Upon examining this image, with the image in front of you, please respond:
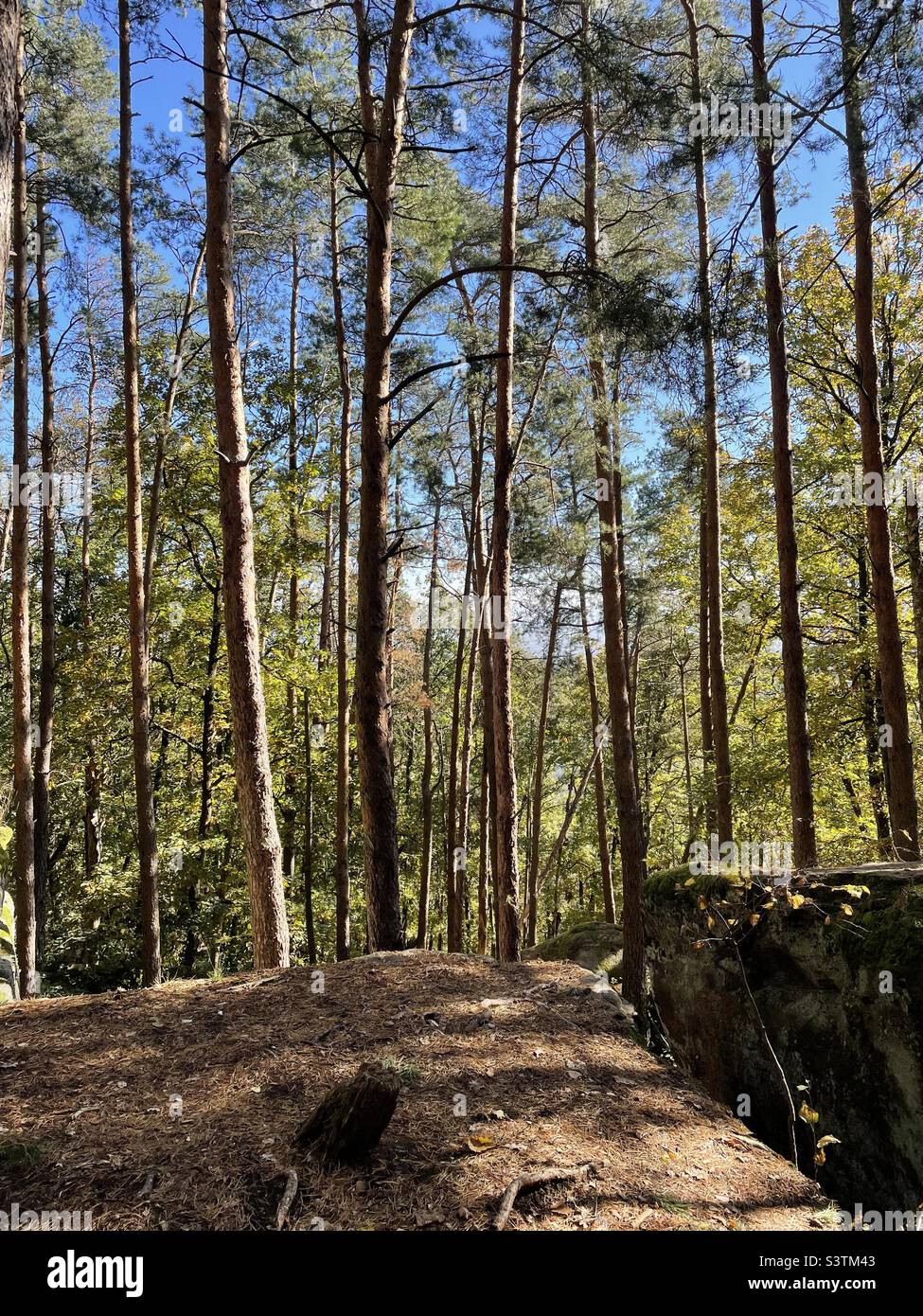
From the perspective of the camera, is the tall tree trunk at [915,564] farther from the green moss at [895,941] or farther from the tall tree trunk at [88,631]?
the tall tree trunk at [88,631]

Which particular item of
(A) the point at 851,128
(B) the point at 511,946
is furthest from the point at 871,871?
(A) the point at 851,128

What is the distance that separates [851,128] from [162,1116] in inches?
320

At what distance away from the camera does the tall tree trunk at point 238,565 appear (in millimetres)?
6172

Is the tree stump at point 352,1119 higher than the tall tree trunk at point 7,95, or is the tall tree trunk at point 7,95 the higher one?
the tall tree trunk at point 7,95

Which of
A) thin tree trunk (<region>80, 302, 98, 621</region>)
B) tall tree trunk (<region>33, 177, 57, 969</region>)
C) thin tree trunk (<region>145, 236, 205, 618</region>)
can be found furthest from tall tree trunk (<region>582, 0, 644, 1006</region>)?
thin tree trunk (<region>80, 302, 98, 621</region>)

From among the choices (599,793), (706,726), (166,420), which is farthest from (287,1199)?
(599,793)

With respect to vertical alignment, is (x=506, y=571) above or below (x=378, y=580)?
above

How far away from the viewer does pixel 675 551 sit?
16.7 meters

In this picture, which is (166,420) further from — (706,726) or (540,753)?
(540,753)

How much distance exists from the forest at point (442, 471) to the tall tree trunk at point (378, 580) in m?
0.03

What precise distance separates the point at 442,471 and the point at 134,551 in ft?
23.9

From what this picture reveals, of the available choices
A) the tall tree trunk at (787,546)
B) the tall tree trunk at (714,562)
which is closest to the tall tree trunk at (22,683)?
the tall tree trunk at (714,562)

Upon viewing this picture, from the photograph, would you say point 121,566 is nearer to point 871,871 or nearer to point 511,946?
point 511,946

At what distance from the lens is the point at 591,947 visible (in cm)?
1204
